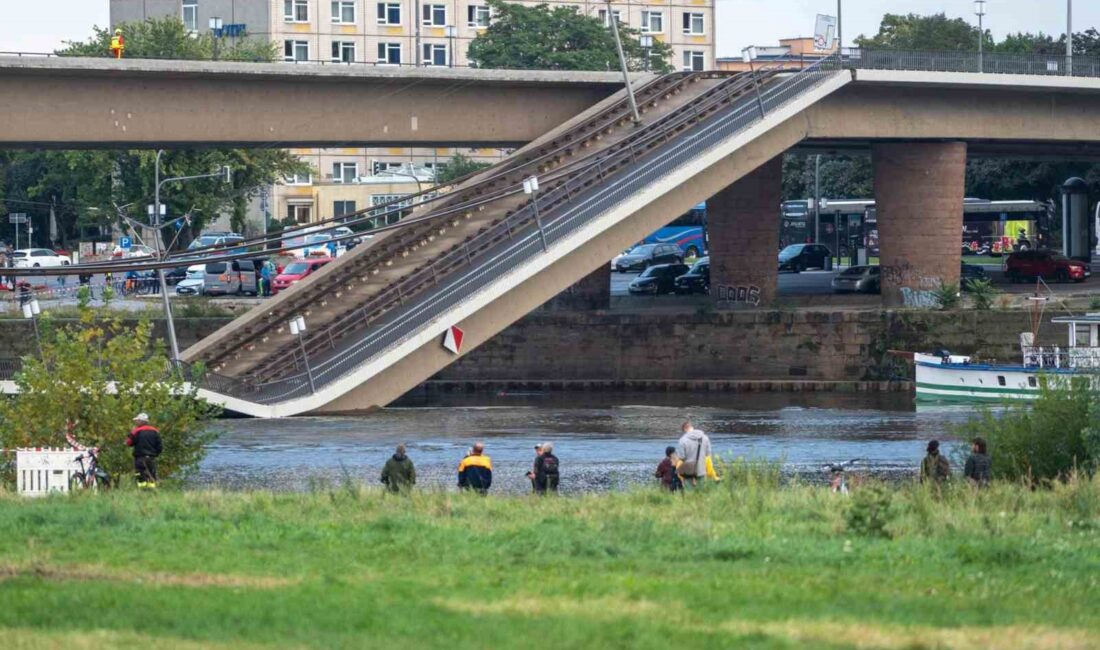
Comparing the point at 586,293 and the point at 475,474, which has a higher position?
the point at 586,293

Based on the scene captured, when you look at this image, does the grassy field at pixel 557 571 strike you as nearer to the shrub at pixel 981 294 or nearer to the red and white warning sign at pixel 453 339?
the red and white warning sign at pixel 453 339

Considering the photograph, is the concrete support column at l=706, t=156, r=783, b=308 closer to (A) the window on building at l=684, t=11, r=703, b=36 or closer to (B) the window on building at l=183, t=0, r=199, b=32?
(B) the window on building at l=183, t=0, r=199, b=32

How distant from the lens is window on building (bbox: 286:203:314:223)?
11988 cm

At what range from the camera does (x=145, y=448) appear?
1032 inches

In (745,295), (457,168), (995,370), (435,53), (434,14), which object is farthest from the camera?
(434,14)

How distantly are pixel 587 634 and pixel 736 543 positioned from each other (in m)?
5.19

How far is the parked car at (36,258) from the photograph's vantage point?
8975 cm

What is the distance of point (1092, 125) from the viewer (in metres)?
61.3

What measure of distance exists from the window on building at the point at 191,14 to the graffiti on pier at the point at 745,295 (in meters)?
71.0

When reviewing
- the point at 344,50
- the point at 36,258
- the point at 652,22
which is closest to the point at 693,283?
the point at 36,258

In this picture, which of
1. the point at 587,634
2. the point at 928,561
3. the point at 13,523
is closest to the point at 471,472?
the point at 13,523

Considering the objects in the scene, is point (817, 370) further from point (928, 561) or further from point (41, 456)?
point (928, 561)

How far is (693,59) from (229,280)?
213 ft

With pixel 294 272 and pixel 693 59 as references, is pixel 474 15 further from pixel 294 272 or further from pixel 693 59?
pixel 294 272
